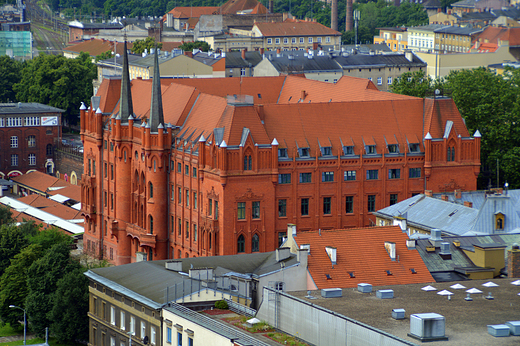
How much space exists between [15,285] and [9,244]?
38.7ft

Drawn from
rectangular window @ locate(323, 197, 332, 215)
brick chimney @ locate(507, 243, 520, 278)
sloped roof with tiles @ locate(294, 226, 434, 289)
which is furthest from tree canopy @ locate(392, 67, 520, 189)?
brick chimney @ locate(507, 243, 520, 278)

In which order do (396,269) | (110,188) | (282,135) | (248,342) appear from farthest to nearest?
(110,188) < (282,135) < (396,269) < (248,342)

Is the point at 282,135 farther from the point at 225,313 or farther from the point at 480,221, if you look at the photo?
the point at 225,313

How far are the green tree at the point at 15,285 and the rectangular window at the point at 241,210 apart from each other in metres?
23.5

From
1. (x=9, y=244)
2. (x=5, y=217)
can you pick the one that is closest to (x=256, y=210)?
(x=9, y=244)

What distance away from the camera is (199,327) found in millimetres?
86062

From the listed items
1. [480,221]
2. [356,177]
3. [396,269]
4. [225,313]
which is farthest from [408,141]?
[225,313]

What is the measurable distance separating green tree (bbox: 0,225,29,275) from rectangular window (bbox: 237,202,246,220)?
2824cm

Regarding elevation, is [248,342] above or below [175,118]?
below

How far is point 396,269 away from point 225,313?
74.7 feet

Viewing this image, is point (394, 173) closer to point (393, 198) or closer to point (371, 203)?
point (393, 198)

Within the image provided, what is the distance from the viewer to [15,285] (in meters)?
135

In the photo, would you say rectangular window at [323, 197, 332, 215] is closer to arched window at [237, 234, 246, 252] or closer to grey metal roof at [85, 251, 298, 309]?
arched window at [237, 234, 246, 252]

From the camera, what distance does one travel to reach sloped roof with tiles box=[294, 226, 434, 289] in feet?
347
